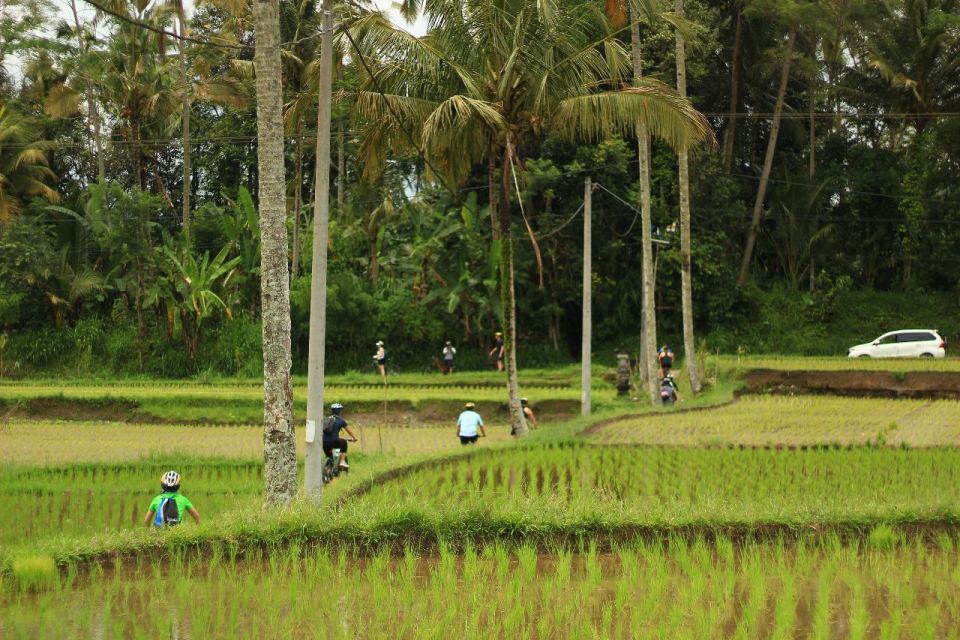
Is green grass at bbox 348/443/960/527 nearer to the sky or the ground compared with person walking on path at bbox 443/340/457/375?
nearer to the ground

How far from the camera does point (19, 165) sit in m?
36.8

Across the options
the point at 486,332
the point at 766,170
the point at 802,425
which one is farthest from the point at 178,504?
the point at 766,170

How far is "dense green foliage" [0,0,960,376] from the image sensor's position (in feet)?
107

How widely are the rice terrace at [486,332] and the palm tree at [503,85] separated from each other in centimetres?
6

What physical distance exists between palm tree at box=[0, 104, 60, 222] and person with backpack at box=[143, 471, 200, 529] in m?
27.6

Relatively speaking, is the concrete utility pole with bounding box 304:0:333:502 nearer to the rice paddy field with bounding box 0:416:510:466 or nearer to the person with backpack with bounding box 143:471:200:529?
the person with backpack with bounding box 143:471:200:529

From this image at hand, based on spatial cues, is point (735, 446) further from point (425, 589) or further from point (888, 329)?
point (888, 329)

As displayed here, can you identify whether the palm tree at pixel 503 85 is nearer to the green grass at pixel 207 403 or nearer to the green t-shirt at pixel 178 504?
the green grass at pixel 207 403

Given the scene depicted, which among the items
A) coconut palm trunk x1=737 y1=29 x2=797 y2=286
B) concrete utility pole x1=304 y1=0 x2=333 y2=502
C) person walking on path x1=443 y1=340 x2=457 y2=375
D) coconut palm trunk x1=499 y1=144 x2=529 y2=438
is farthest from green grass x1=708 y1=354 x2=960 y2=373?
concrete utility pole x1=304 y1=0 x2=333 y2=502

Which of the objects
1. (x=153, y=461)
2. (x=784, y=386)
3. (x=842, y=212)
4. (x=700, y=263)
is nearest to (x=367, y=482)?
(x=153, y=461)

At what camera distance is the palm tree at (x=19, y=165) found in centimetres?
3578

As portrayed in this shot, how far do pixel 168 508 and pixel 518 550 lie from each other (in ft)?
11.6

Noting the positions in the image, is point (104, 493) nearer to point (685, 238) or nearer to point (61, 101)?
point (685, 238)

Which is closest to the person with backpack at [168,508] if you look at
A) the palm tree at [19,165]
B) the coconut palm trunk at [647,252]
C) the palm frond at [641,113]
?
the palm frond at [641,113]
